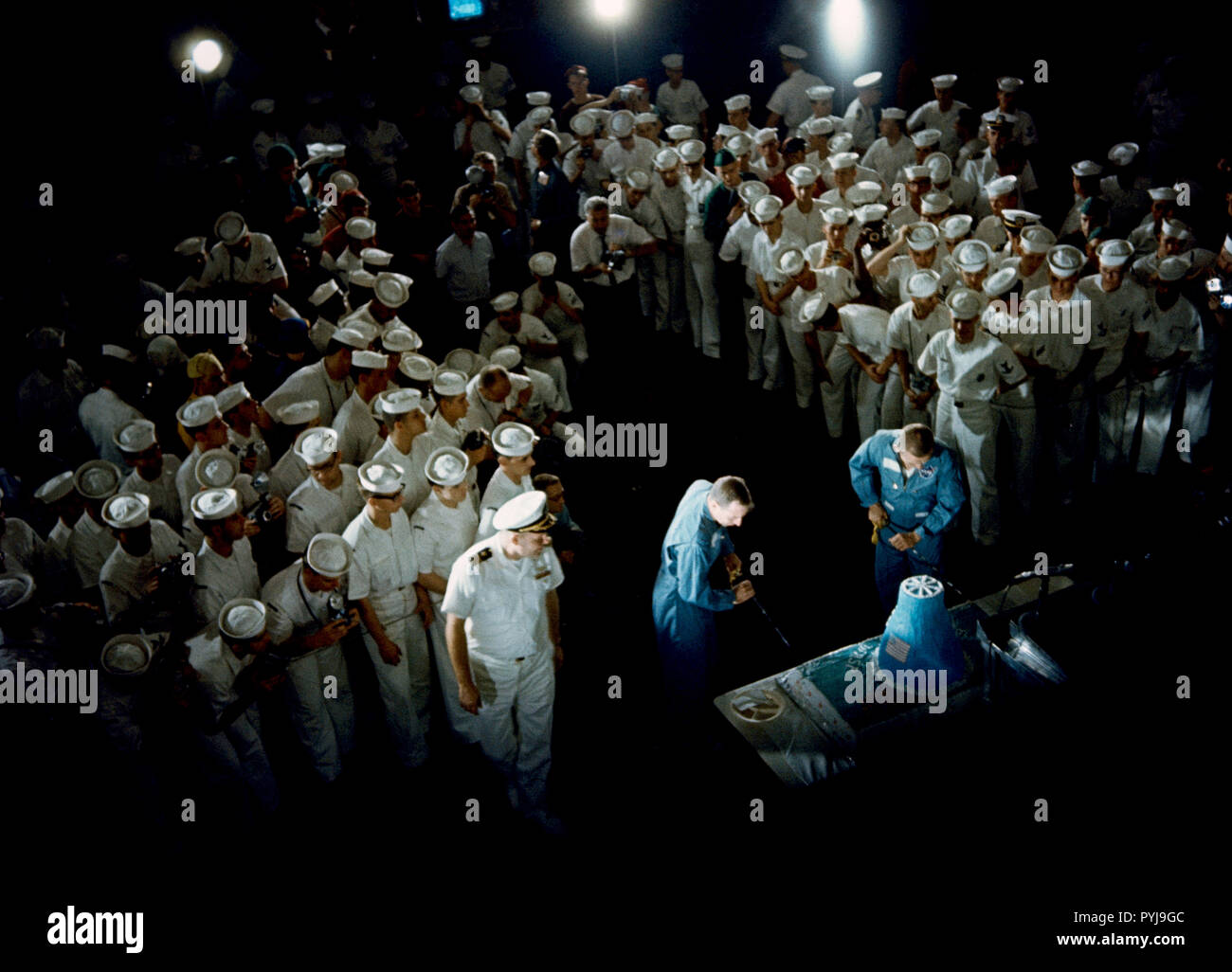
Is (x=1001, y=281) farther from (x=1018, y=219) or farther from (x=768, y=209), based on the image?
(x=768, y=209)

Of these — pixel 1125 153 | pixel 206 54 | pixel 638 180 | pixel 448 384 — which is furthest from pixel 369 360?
pixel 1125 153

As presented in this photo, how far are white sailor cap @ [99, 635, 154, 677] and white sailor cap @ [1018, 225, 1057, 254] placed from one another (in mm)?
5887

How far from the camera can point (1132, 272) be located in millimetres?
6488

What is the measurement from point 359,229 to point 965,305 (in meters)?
4.67

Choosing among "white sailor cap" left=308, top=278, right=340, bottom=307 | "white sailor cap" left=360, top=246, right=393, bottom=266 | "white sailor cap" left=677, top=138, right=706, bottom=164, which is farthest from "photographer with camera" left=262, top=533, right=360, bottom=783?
"white sailor cap" left=677, top=138, right=706, bottom=164

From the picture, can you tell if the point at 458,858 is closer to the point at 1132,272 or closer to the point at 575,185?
the point at 1132,272

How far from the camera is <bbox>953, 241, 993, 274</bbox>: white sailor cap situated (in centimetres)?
641

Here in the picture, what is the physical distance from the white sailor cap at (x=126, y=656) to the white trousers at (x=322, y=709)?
2.05 feet

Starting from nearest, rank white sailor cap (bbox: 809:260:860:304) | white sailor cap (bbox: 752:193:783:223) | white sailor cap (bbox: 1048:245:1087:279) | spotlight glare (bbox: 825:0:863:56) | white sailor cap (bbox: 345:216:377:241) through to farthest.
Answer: white sailor cap (bbox: 1048:245:1087:279)
white sailor cap (bbox: 809:260:860:304)
white sailor cap (bbox: 752:193:783:223)
white sailor cap (bbox: 345:216:377:241)
spotlight glare (bbox: 825:0:863:56)

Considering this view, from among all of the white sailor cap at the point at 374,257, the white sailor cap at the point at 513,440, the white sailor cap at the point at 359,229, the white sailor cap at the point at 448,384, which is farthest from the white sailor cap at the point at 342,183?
the white sailor cap at the point at 513,440

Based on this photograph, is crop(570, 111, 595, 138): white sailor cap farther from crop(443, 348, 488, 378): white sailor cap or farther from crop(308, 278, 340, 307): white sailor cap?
crop(443, 348, 488, 378): white sailor cap
